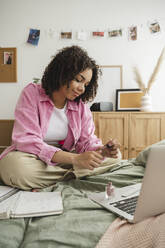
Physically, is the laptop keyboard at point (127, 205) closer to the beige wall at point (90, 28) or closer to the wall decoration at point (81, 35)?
the beige wall at point (90, 28)

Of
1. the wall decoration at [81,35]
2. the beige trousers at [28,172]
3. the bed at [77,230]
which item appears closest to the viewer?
the bed at [77,230]

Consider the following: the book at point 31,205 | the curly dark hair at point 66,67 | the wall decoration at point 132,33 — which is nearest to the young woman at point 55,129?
the curly dark hair at point 66,67

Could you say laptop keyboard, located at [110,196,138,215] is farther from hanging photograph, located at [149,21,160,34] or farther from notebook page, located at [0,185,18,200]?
hanging photograph, located at [149,21,160,34]

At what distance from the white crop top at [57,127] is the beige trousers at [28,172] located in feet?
0.66

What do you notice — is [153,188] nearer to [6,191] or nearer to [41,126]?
[6,191]

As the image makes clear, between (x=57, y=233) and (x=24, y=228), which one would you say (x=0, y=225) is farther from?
(x=57, y=233)

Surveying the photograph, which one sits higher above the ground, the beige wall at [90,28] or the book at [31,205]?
the beige wall at [90,28]

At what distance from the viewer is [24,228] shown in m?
0.58

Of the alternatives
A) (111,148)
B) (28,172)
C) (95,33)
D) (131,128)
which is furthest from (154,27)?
(28,172)

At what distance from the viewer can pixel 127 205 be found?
667 millimetres

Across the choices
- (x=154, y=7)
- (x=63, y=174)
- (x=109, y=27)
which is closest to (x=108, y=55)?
(x=109, y=27)

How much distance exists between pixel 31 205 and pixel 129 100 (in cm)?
187

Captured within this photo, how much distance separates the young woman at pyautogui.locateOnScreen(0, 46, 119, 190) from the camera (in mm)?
967

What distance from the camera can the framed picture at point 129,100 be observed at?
7.65 ft
